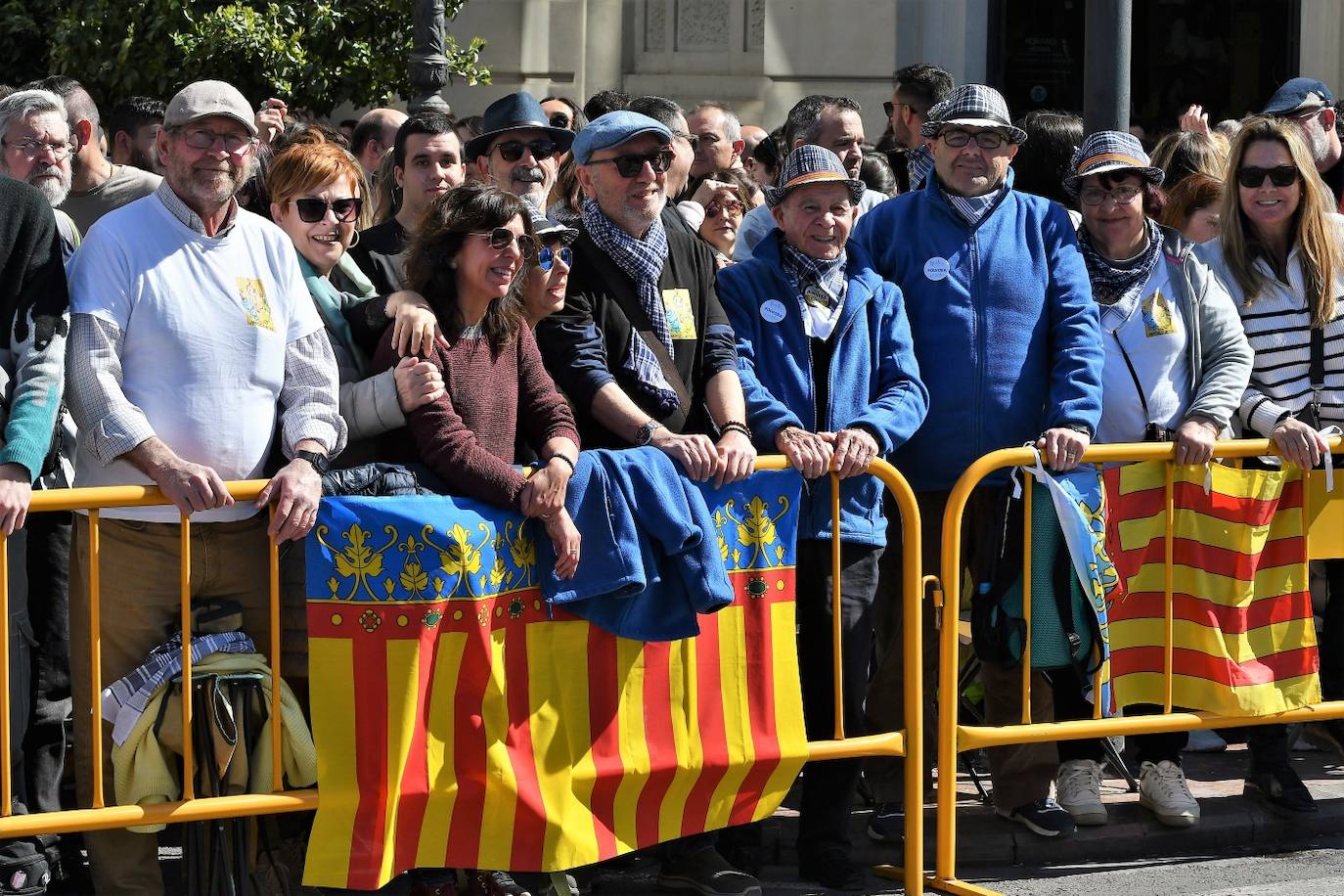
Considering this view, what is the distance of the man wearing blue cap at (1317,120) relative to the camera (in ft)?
29.5

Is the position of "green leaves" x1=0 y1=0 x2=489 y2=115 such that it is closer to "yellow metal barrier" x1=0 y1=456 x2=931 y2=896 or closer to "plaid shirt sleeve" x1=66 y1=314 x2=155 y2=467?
"plaid shirt sleeve" x1=66 y1=314 x2=155 y2=467

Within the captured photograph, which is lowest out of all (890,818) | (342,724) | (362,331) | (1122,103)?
(890,818)

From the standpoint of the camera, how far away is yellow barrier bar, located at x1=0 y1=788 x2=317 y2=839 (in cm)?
472

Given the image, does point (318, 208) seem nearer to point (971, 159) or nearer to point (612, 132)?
point (612, 132)

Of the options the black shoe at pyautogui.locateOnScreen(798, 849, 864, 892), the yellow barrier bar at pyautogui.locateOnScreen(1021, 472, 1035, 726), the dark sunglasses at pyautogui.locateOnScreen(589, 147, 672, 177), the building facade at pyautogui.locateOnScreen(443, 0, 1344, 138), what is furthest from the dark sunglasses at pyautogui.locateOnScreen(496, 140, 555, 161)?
the building facade at pyautogui.locateOnScreen(443, 0, 1344, 138)

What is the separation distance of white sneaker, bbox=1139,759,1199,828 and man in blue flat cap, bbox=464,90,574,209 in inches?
109

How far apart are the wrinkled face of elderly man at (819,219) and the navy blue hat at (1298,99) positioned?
13.3 feet

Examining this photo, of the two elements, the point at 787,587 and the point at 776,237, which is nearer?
the point at 787,587

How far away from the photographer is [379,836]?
4918 mm

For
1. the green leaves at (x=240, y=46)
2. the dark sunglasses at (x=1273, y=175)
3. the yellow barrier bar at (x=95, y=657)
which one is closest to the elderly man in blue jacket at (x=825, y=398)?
the dark sunglasses at (x=1273, y=175)

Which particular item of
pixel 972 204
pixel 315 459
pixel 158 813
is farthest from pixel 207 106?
pixel 972 204

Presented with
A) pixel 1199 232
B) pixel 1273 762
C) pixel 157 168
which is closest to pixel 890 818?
pixel 1273 762

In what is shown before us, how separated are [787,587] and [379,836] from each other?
137cm

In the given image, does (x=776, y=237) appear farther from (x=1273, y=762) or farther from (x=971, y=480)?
(x=1273, y=762)
